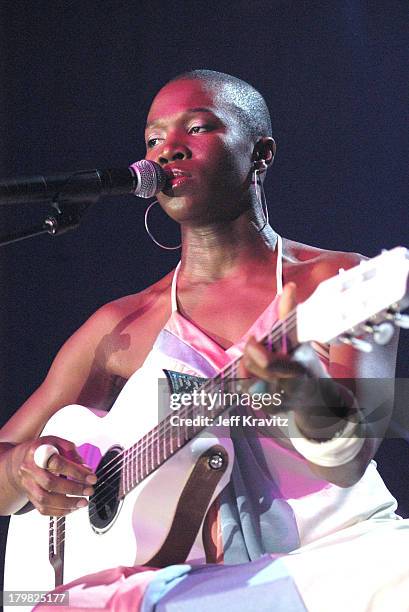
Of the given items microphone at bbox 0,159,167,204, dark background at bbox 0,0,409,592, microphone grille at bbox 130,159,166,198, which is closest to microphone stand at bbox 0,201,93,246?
microphone at bbox 0,159,167,204

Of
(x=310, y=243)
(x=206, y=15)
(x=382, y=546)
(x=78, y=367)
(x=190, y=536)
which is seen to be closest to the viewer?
(x=382, y=546)

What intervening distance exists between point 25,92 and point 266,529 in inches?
69.5

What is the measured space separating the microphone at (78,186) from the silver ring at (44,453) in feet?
1.78

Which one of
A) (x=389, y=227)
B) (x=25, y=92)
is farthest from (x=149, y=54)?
(x=389, y=227)

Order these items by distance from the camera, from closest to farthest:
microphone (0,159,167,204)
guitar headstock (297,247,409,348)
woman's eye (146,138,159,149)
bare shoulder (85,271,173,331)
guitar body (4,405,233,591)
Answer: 1. guitar headstock (297,247,409,348)
2. microphone (0,159,167,204)
3. guitar body (4,405,233,591)
4. woman's eye (146,138,159,149)
5. bare shoulder (85,271,173,331)

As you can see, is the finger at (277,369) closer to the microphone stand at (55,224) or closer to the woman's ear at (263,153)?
the microphone stand at (55,224)

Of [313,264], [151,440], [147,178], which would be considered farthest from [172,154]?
[151,440]

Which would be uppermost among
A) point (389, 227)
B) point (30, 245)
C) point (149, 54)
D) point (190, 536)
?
point (149, 54)

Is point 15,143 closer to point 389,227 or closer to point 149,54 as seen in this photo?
point 149,54

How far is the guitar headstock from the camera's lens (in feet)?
4.89

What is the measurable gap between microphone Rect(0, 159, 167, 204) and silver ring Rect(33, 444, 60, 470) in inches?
21.4

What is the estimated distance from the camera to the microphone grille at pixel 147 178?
81.4 inches

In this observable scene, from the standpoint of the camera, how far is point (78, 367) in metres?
2.59

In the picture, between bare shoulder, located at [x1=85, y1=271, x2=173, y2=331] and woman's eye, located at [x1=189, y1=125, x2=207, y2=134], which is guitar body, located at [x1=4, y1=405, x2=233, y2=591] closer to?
bare shoulder, located at [x1=85, y1=271, x2=173, y2=331]
